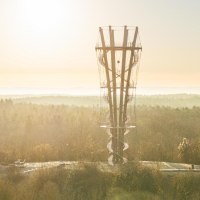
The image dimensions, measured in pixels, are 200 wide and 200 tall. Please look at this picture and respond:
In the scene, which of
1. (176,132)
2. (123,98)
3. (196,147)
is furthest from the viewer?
(176,132)

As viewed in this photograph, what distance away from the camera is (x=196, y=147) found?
40344 mm

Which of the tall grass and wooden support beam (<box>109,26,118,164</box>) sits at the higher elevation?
wooden support beam (<box>109,26,118,164</box>)

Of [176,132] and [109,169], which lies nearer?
[109,169]

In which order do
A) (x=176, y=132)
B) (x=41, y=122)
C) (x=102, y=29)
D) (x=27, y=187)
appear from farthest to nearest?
(x=41, y=122) → (x=176, y=132) → (x=102, y=29) → (x=27, y=187)

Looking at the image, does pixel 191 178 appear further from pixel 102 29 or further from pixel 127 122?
pixel 102 29

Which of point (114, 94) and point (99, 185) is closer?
point (99, 185)

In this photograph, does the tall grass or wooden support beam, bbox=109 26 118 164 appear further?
wooden support beam, bbox=109 26 118 164

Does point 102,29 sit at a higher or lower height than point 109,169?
higher

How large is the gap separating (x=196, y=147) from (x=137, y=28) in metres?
15.3

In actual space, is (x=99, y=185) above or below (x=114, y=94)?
below

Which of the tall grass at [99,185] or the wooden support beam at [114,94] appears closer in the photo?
the tall grass at [99,185]

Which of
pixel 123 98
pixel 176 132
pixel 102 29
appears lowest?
pixel 176 132

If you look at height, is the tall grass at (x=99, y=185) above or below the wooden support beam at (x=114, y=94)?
below

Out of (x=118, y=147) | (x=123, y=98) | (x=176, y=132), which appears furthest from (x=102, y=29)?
(x=176, y=132)
